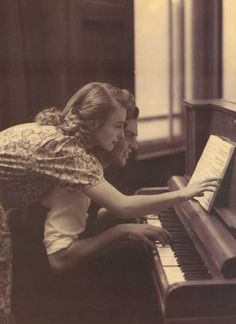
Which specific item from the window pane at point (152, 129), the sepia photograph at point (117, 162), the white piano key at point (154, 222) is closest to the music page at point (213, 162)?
the sepia photograph at point (117, 162)

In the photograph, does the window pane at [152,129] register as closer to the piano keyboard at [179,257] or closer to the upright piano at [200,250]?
the upright piano at [200,250]

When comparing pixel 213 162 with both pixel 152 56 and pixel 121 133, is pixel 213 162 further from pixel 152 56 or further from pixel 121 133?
pixel 152 56

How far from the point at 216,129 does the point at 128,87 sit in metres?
0.40

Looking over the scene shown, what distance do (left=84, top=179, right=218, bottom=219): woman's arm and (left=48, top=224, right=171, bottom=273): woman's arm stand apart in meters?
0.06

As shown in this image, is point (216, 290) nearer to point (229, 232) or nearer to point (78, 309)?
point (229, 232)

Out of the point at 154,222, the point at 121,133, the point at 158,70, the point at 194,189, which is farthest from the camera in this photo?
the point at 158,70

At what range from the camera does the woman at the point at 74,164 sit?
48.0 inches

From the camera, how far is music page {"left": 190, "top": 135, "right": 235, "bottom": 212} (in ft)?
4.25

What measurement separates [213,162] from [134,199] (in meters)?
0.26

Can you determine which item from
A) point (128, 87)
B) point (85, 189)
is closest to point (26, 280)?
point (85, 189)

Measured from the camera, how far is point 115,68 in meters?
1.83

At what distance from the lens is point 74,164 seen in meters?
1.23

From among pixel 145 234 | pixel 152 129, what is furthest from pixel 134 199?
pixel 152 129

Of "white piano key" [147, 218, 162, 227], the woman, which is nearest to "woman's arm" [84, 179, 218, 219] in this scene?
the woman
